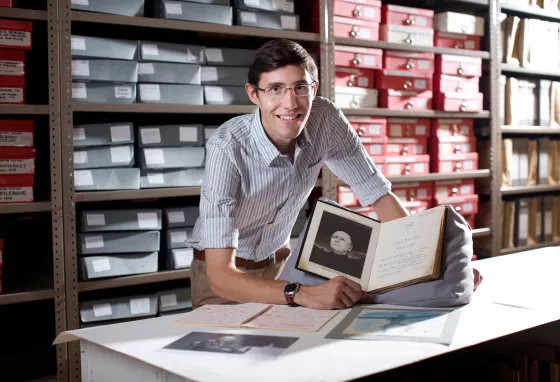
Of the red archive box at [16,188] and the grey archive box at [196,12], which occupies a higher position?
the grey archive box at [196,12]

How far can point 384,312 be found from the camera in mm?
1482

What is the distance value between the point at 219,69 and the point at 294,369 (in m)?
2.01

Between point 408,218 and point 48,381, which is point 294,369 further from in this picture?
point 48,381

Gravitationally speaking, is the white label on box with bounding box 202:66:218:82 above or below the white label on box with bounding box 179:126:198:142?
above

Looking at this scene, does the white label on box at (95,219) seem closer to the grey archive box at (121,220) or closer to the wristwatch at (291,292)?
the grey archive box at (121,220)

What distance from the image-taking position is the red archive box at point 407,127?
3.55 metres

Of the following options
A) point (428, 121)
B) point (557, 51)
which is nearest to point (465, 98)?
point (428, 121)

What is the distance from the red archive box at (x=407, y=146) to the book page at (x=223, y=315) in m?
2.14

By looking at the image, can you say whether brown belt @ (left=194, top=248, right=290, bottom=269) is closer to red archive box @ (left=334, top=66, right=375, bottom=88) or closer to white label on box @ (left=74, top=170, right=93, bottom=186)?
white label on box @ (left=74, top=170, right=93, bottom=186)

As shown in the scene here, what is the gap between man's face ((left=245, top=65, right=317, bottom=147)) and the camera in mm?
1763

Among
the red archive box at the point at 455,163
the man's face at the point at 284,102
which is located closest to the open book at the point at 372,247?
the man's face at the point at 284,102

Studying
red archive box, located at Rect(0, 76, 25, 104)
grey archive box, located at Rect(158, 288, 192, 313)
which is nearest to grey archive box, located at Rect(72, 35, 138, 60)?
red archive box, located at Rect(0, 76, 25, 104)

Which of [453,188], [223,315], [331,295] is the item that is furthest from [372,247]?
[453,188]

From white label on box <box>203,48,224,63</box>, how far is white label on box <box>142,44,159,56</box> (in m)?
0.23
